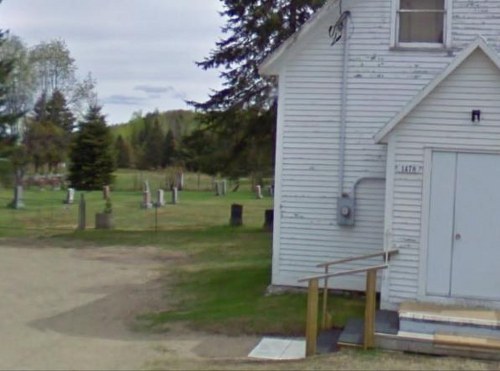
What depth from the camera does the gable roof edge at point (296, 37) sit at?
13000mm

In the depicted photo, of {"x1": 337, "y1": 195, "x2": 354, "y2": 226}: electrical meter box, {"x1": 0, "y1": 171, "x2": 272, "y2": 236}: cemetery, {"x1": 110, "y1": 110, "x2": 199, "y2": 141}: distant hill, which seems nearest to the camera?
{"x1": 337, "y1": 195, "x2": 354, "y2": 226}: electrical meter box

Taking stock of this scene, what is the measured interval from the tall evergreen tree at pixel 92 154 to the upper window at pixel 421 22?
148 feet

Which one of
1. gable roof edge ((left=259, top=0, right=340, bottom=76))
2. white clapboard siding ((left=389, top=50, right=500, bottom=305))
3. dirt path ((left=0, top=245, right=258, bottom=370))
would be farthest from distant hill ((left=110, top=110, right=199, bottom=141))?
white clapboard siding ((left=389, top=50, right=500, bottom=305))

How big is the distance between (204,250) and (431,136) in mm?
12000

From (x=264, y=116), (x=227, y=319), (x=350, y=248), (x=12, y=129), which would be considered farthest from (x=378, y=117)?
(x=12, y=129)

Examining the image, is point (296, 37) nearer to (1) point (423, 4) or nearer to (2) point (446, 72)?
(1) point (423, 4)

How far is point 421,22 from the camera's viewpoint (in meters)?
12.6

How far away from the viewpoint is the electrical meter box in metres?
13.0

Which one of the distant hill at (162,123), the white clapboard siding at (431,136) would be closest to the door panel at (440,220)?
the white clapboard siding at (431,136)

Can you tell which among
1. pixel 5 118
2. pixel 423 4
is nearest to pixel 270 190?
pixel 5 118

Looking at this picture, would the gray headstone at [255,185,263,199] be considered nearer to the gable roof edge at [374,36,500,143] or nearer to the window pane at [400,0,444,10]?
the window pane at [400,0,444,10]

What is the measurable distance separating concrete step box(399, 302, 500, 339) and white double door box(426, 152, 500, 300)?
0.78m

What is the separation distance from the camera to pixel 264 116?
26562 millimetres

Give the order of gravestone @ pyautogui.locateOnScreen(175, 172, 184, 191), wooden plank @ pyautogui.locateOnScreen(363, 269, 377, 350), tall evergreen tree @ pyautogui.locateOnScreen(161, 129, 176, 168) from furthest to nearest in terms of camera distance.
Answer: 1. tall evergreen tree @ pyautogui.locateOnScreen(161, 129, 176, 168)
2. gravestone @ pyautogui.locateOnScreen(175, 172, 184, 191)
3. wooden plank @ pyautogui.locateOnScreen(363, 269, 377, 350)
